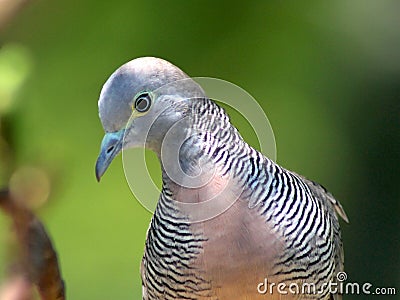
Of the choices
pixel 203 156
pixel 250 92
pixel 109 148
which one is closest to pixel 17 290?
pixel 109 148

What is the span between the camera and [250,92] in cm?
182

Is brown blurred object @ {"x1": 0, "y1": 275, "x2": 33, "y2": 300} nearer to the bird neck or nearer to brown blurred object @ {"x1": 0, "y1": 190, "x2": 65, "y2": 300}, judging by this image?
brown blurred object @ {"x1": 0, "y1": 190, "x2": 65, "y2": 300}

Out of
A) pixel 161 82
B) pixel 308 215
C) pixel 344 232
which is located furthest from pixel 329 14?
pixel 161 82

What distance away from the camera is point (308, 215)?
1057 mm

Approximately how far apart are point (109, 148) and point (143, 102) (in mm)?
72

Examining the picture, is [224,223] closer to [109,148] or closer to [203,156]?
[203,156]

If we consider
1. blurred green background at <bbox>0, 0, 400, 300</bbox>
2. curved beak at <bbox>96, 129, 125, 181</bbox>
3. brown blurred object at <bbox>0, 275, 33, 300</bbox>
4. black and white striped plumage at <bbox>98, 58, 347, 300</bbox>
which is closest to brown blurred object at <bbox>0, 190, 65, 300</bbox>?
brown blurred object at <bbox>0, 275, 33, 300</bbox>

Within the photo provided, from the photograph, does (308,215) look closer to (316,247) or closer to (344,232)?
(316,247)

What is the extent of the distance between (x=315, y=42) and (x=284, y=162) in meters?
0.34

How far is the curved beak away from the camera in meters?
0.85

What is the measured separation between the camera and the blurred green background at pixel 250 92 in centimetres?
183

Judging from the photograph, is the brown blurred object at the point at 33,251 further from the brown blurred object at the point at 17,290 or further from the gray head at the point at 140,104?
the gray head at the point at 140,104

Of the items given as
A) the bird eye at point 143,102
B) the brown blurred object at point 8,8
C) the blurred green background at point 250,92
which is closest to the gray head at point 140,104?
the bird eye at point 143,102

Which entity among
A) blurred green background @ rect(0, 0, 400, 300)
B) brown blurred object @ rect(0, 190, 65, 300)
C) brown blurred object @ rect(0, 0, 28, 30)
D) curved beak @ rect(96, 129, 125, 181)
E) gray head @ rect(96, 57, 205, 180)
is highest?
blurred green background @ rect(0, 0, 400, 300)
